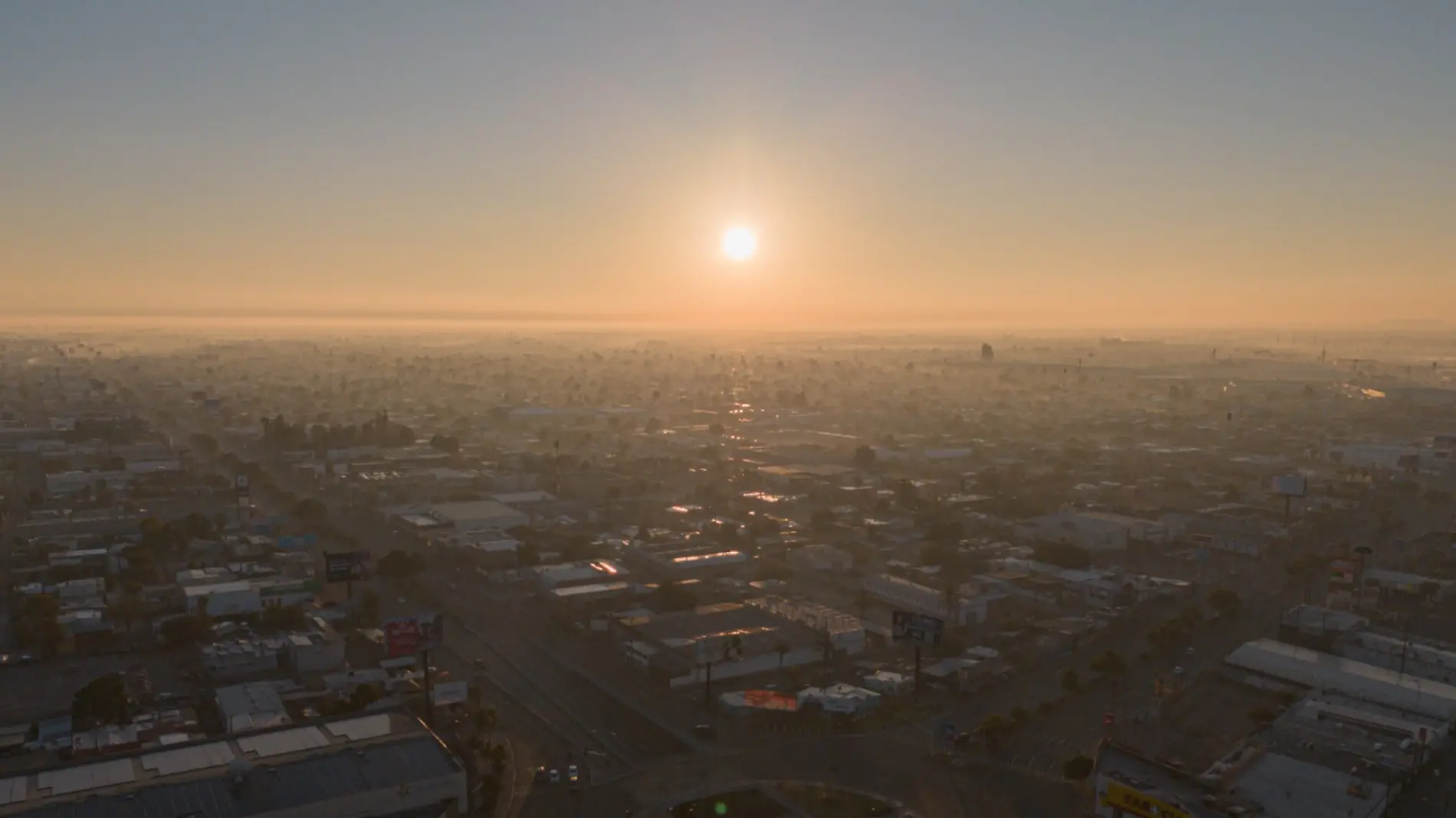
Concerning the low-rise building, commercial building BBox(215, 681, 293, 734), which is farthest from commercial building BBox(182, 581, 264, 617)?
commercial building BBox(215, 681, 293, 734)

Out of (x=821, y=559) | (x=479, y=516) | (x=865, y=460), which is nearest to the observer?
(x=821, y=559)

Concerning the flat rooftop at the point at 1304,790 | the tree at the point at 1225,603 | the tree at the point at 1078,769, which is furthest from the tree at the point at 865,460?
the flat rooftop at the point at 1304,790

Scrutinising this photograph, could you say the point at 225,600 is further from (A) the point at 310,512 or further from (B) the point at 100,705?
(A) the point at 310,512

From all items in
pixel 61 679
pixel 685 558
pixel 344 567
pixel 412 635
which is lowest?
pixel 61 679

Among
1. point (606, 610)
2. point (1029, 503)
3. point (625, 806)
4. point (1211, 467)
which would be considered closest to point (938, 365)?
point (1211, 467)

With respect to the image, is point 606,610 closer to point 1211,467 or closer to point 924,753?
point 924,753

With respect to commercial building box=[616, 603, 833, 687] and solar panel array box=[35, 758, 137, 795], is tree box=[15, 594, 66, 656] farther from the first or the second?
commercial building box=[616, 603, 833, 687]

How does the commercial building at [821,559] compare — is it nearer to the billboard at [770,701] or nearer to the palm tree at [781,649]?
the palm tree at [781,649]

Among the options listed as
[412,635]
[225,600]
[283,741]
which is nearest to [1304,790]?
[412,635]
